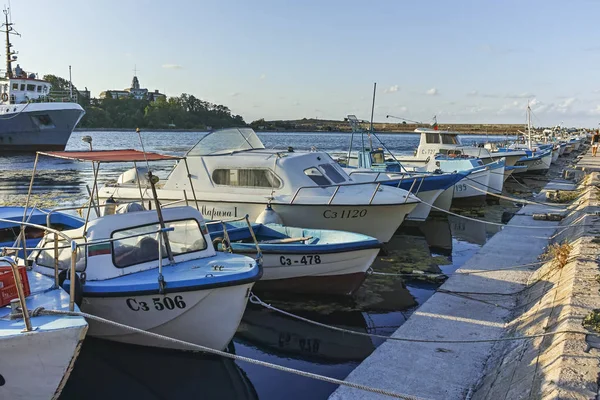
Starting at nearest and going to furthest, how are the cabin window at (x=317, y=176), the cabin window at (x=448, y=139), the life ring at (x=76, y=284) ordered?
1. the life ring at (x=76, y=284)
2. the cabin window at (x=317, y=176)
3. the cabin window at (x=448, y=139)

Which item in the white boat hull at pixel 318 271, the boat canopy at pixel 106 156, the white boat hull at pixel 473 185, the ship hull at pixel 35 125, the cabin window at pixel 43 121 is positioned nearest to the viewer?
the boat canopy at pixel 106 156

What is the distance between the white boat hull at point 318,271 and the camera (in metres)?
9.62

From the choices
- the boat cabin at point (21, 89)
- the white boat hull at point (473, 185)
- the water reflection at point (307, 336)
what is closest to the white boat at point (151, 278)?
the water reflection at point (307, 336)

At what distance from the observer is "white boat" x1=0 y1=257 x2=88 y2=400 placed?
5.15 metres

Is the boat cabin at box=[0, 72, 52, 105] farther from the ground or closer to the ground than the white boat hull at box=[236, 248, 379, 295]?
farther from the ground

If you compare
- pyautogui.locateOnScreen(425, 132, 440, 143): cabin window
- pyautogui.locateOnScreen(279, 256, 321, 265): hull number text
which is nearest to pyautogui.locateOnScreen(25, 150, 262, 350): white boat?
pyautogui.locateOnScreen(279, 256, 321, 265): hull number text

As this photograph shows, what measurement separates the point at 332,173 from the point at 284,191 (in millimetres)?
1757

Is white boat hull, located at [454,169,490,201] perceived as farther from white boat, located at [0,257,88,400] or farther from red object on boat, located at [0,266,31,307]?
white boat, located at [0,257,88,400]

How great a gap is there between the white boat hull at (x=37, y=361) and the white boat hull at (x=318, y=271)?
473 centimetres

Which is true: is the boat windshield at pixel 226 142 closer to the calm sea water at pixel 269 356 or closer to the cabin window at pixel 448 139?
the calm sea water at pixel 269 356

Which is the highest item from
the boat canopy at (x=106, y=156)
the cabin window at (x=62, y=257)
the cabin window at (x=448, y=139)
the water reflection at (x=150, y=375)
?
the cabin window at (x=448, y=139)

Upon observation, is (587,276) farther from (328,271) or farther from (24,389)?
(24,389)

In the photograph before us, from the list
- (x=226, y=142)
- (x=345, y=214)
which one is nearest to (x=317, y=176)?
(x=345, y=214)

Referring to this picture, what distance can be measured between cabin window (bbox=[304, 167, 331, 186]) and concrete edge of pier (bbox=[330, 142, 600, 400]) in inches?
181
